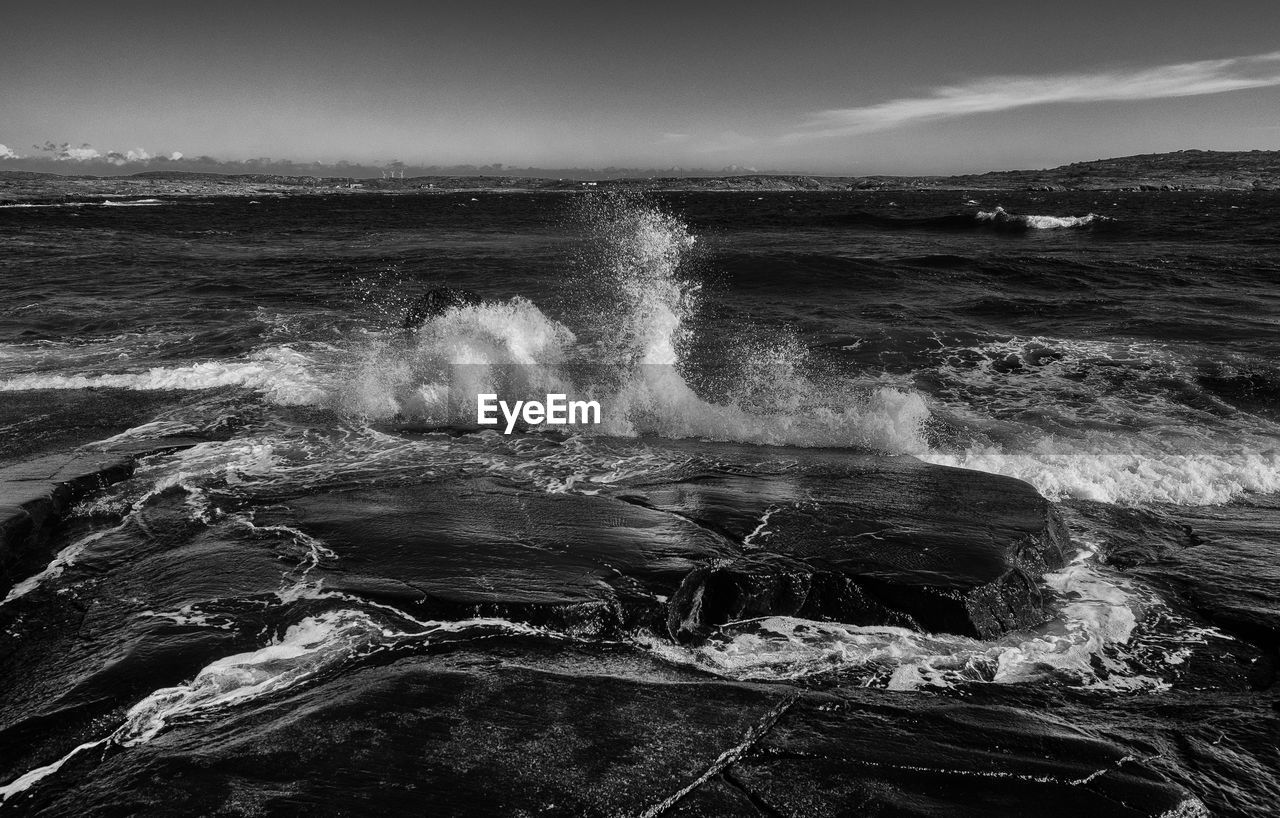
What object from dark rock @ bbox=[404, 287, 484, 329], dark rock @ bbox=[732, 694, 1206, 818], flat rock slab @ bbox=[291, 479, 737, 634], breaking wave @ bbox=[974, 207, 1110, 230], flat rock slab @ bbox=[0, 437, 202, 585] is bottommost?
dark rock @ bbox=[732, 694, 1206, 818]

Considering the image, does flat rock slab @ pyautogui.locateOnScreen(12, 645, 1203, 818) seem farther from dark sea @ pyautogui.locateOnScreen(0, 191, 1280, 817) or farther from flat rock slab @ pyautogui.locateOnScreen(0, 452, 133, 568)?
flat rock slab @ pyautogui.locateOnScreen(0, 452, 133, 568)

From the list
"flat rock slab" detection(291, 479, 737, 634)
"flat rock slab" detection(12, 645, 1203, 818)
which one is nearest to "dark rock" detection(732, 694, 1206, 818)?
"flat rock slab" detection(12, 645, 1203, 818)

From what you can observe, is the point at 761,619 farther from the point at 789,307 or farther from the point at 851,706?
the point at 789,307

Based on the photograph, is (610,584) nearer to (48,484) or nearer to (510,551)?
(510,551)

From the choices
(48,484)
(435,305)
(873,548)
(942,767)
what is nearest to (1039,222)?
(435,305)

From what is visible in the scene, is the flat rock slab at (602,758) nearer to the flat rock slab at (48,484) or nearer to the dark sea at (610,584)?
the dark sea at (610,584)

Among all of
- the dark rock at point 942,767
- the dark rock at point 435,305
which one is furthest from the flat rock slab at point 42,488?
the dark rock at point 435,305
